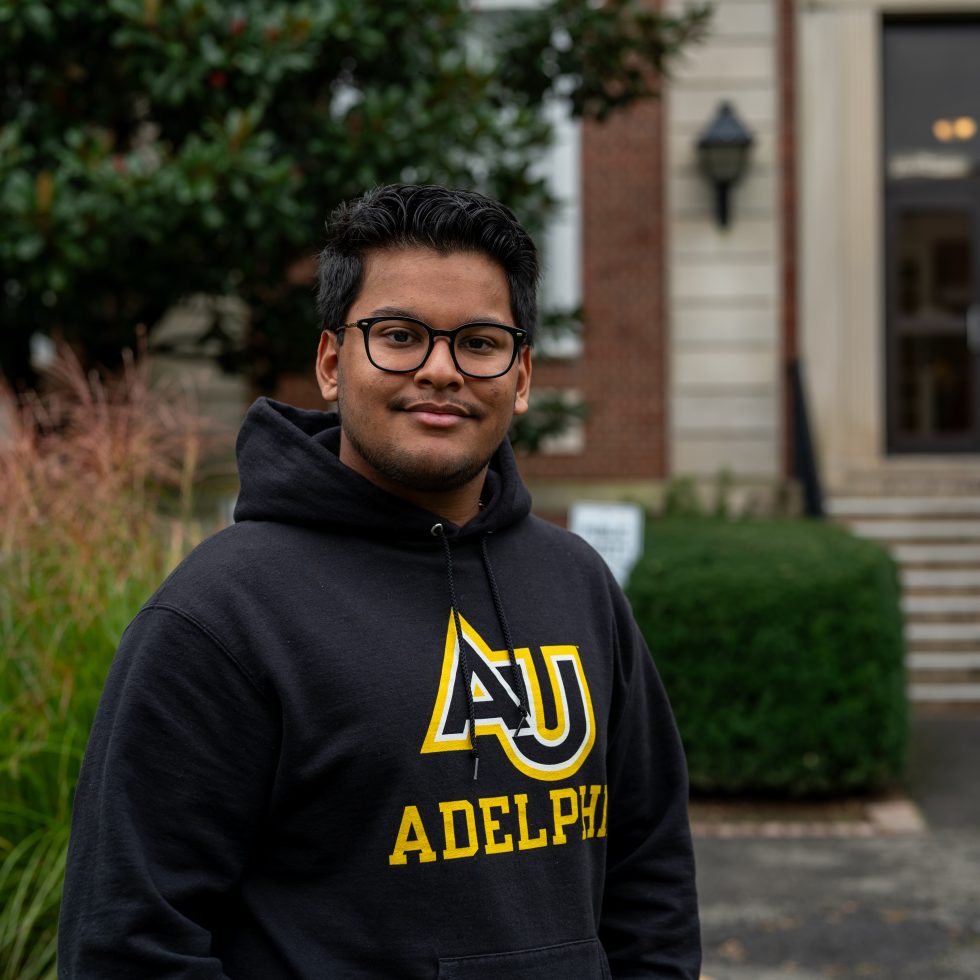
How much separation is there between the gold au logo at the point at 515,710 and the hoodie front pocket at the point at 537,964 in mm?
226

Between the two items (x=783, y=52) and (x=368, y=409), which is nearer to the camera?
(x=368, y=409)

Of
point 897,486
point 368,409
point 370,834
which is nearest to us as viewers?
point 370,834

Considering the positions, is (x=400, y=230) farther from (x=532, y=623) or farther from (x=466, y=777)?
(x=466, y=777)

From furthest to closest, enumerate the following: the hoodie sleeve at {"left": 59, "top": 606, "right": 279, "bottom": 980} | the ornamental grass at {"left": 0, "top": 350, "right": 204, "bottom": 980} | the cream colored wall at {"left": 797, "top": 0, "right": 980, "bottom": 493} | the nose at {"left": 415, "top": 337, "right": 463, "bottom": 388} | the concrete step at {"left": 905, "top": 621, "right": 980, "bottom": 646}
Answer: the cream colored wall at {"left": 797, "top": 0, "right": 980, "bottom": 493}, the concrete step at {"left": 905, "top": 621, "right": 980, "bottom": 646}, the ornamental grass at {"left": 0, "top": 350, "right": 204, "bottom": 980}, the nose at {"left": 415, "top": 337, "right": 463, "bottom": 388}, the hoodie sleeve at {"left": 59, "top": 606, "right": 279, "bottom": 980}

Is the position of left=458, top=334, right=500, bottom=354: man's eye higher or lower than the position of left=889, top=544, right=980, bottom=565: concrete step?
higher

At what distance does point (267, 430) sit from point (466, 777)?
0.60m

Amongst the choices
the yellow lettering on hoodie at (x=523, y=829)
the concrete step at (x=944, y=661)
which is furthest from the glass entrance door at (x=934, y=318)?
the yellow lettering on hoodie at (x=523, y=829)

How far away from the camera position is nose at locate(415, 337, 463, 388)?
67.9 inches

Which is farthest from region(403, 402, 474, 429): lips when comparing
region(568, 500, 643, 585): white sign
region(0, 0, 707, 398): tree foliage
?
region(568, 500, 643, 585): white sign

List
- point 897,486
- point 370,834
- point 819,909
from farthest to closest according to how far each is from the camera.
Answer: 1. point 897,486
2. point 819,909
3. point 370,834

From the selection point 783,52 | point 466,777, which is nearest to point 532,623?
point 466,777

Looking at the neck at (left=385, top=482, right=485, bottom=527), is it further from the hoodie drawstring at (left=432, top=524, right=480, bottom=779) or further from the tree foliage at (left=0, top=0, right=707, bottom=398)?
the tree foliage at (left=0, top=0, right=707, bottom=398)

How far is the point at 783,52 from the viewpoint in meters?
10.9

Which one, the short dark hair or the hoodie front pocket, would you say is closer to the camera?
the hoodie front pocket
